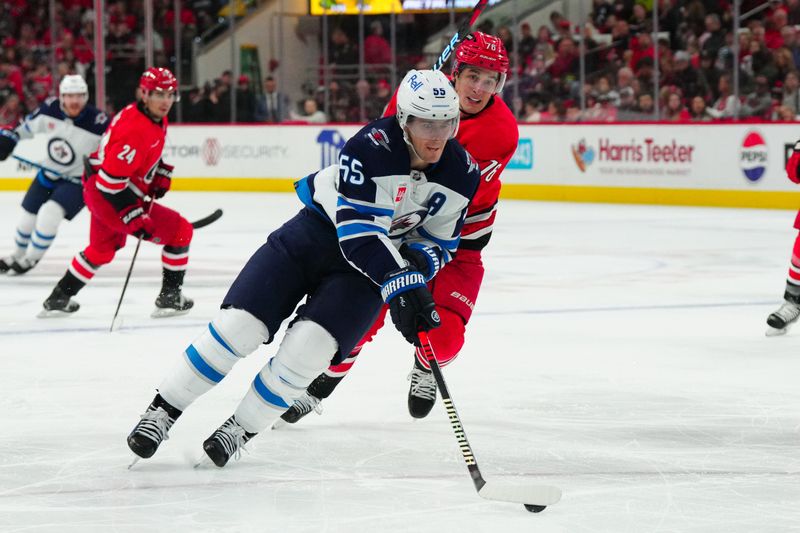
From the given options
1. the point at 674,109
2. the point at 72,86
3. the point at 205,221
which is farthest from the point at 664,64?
the point at 205,221

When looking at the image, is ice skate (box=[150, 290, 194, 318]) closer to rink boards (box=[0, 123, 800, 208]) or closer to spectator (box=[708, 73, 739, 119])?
rink boards (box=[0, 123, 800, 208])

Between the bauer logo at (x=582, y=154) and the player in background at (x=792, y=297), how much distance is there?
Result: 717 centimetres

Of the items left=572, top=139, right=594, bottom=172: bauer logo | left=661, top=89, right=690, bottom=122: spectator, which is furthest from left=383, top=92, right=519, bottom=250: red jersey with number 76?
left=572, top=139, right=594, bottom=172: bauer logo

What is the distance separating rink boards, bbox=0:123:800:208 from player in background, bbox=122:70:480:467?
8686 millimetres

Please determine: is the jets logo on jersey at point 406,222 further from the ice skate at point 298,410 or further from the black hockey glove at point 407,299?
the ice skate at point 298,410

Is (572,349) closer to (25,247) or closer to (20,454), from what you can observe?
(20,454)

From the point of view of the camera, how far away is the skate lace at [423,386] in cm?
386

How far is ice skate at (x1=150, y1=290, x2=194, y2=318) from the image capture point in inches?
238

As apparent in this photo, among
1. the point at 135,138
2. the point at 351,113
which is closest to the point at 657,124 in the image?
the point at 351,113

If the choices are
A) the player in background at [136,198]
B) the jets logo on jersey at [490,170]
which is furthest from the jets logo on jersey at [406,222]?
the player in background at [136,198]

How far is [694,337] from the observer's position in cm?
539

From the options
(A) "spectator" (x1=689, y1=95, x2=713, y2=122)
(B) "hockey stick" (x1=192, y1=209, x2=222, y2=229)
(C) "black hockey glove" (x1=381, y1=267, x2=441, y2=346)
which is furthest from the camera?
(A) "spectator" (x1=689, y1=95, x2=713, y2=122)

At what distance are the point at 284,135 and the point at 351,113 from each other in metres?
0.81

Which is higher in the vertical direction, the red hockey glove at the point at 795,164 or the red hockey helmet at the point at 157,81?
the red hockey helmet at the point at 157,81
